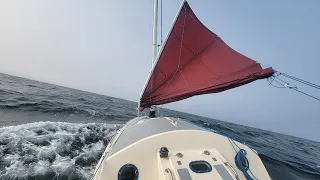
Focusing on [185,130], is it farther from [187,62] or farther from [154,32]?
[154,32]

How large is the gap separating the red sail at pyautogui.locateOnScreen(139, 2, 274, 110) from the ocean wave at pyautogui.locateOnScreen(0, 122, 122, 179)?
3.06 meters

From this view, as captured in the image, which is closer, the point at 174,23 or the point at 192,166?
the point at 192,166

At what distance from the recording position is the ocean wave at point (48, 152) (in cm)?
550

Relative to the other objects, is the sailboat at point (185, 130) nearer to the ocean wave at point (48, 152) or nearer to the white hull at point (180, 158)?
the white hull at point (180, 158)

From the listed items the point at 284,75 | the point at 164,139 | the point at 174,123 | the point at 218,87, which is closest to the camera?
the point at 164,139

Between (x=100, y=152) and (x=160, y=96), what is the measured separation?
3838 millimetres

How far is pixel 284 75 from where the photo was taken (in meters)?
4.59

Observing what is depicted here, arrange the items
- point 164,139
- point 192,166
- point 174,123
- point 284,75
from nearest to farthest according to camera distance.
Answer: point 192,166 → point 164,139 → point 284,75 → point 174,123

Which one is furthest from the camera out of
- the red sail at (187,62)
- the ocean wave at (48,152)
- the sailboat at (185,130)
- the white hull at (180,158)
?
the red sail at (187,62)

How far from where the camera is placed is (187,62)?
6562 mm

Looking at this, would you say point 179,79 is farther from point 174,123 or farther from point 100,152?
point 100,152

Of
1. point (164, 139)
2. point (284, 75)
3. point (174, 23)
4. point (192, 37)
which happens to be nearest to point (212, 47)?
point (192, 37)

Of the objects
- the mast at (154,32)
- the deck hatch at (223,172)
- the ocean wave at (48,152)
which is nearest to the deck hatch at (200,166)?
the deck hatch at (223,172)

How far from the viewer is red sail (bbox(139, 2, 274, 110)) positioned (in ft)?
19.7
